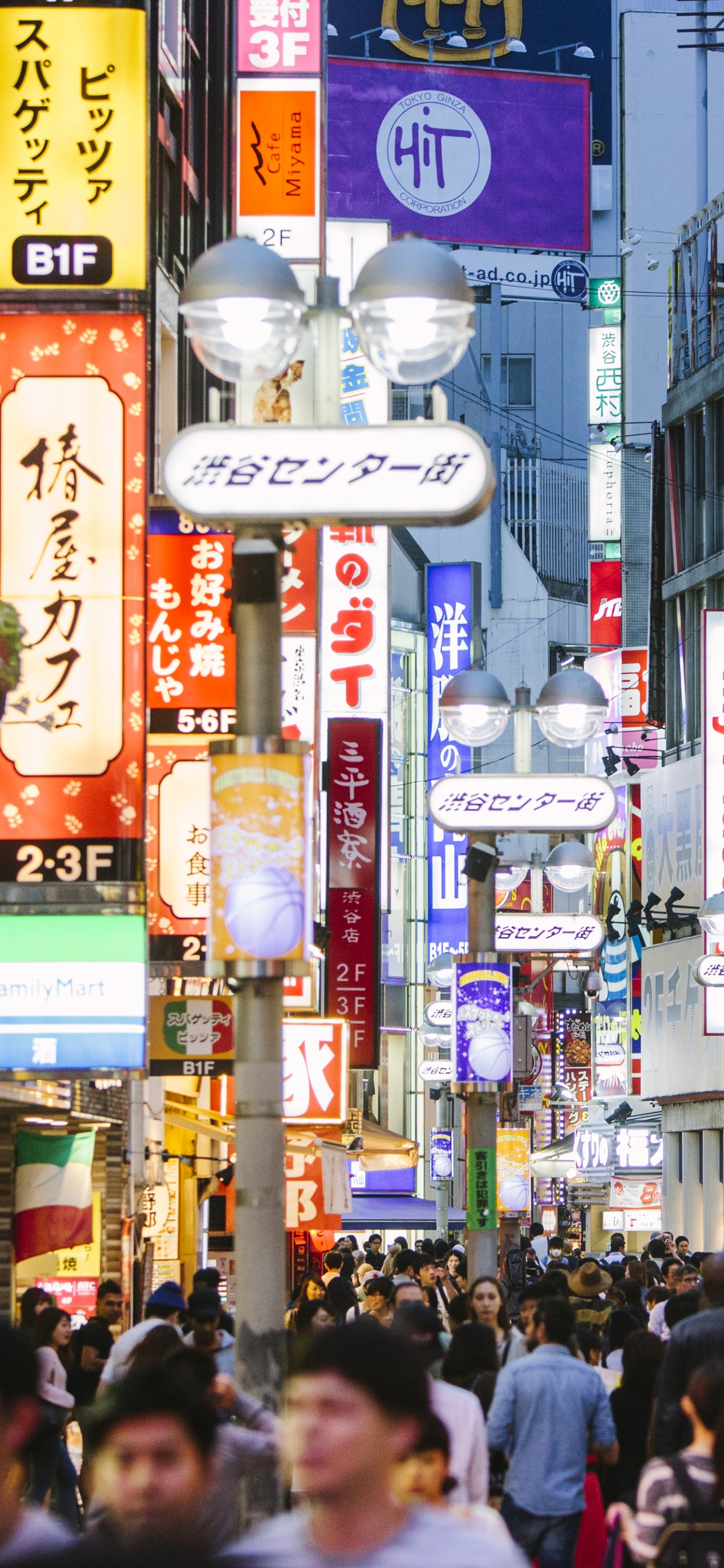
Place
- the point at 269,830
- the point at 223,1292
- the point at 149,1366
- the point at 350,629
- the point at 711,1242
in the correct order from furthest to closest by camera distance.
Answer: the point at 711,1242 < the point at 350,629 < the point at 223,1292 < the point at 269,830 < the point at 149,1366

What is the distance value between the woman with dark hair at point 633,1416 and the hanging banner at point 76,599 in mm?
4938

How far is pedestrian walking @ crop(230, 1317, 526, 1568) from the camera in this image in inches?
159

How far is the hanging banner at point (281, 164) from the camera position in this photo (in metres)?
22.2

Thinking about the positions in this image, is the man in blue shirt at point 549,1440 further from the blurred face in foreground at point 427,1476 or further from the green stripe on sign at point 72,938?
the green stripe on sign at point 72,938

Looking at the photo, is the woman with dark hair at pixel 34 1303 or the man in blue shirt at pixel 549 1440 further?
the woman with dark hair at pixel 34 1303

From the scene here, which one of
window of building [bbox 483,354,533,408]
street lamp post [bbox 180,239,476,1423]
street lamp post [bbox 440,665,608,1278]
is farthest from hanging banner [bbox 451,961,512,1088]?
window of building [bbox 483,354,533,408]

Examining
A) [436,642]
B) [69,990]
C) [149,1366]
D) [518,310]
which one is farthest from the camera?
[518,310]

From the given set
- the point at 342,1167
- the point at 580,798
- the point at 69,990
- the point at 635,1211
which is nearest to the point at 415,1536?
the point at 69,990

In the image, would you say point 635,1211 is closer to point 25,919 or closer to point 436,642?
point 436,642

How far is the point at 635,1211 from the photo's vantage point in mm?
45281

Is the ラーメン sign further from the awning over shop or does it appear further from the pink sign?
the awning over shop

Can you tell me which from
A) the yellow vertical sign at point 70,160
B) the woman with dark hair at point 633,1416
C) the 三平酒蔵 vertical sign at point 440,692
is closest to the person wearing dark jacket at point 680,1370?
the woman with dark hair at point 633,1416

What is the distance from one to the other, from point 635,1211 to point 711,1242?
6.05 m

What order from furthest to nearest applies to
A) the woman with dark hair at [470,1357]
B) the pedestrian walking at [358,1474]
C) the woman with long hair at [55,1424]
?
1. the woman with long hair at [55,1424]
2. the woman with dark hair at [470,1357]
3. the pedestrian walking at [358,1474]
